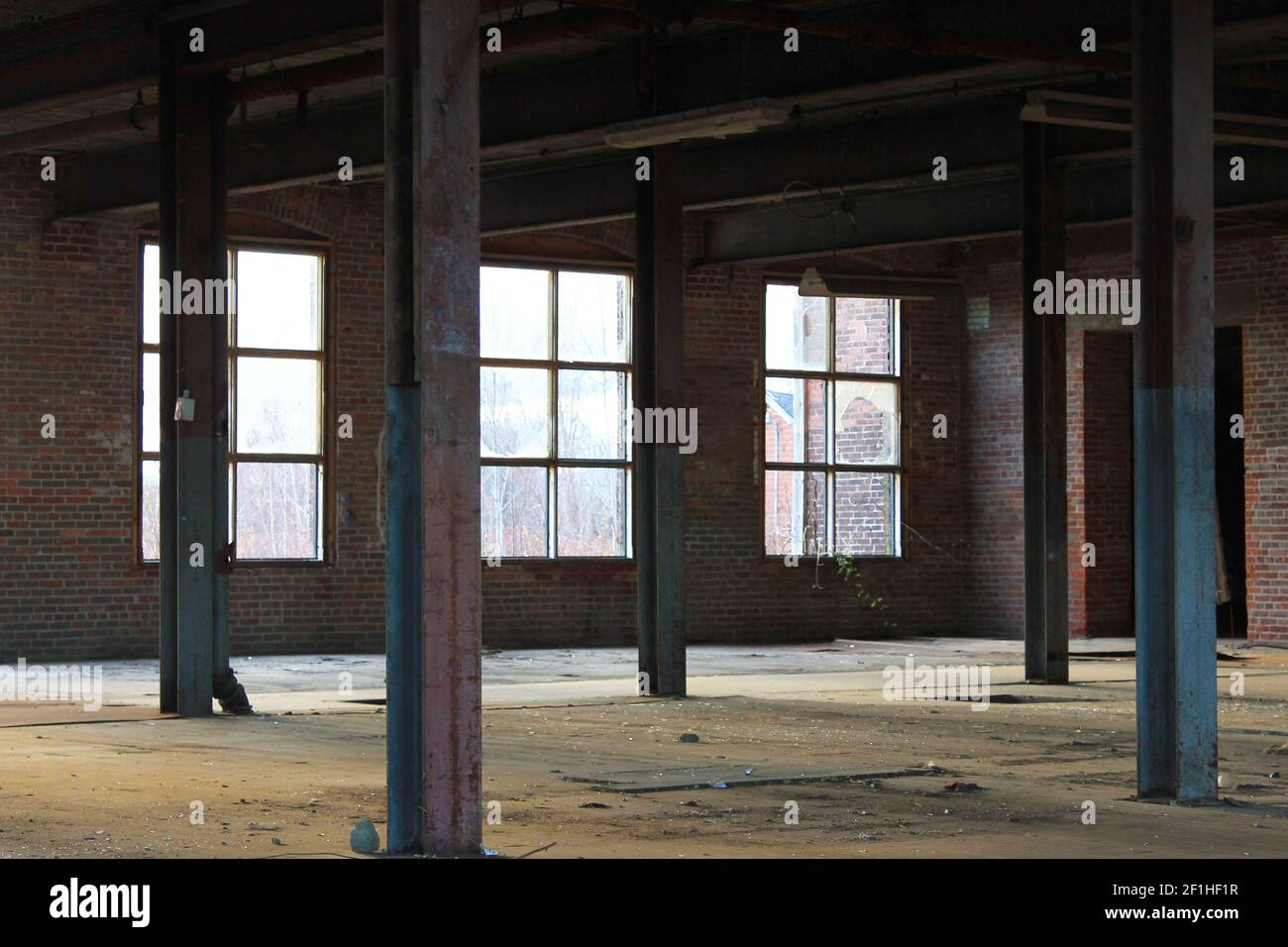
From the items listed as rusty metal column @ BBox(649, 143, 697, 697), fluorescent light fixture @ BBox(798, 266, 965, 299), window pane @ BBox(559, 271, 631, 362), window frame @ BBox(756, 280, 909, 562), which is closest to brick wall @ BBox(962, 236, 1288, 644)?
fluorescent light fixture @ BBox(798, 266, 965, 299)

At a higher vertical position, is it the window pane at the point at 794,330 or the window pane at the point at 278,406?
the window pane at the point at 794,330

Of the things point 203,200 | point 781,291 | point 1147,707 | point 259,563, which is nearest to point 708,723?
point 1147,707

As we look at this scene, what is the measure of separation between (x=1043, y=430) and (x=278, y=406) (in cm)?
728

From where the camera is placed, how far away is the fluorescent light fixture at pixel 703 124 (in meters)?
9.31

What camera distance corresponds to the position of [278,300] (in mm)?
16547

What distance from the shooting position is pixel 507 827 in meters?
6.52

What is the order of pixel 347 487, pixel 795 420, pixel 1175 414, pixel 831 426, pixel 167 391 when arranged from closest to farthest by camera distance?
pixel 1175 414
pixel 167 391
pixel 347 487
pixel 795 420
pixel 831 426

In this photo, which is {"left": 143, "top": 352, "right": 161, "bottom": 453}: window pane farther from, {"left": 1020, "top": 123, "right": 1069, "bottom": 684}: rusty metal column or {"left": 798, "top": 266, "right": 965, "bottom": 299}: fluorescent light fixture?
{"left": 1020, "top": 123, "right": 1069, "bottom": 684}: rusty metal column

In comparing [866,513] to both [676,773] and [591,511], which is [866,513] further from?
[676,773]

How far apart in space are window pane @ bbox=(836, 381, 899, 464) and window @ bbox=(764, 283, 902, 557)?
0.01 meters

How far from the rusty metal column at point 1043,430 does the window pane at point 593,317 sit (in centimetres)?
572

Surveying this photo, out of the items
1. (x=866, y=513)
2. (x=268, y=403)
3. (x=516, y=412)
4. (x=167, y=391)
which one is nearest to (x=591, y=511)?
(x=516, y=412)

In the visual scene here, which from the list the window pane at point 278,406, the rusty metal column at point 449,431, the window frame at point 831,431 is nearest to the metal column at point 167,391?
the window pane at point 278,406

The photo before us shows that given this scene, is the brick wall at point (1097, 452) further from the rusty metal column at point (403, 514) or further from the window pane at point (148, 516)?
the rusty metal column at point (403, 514)
